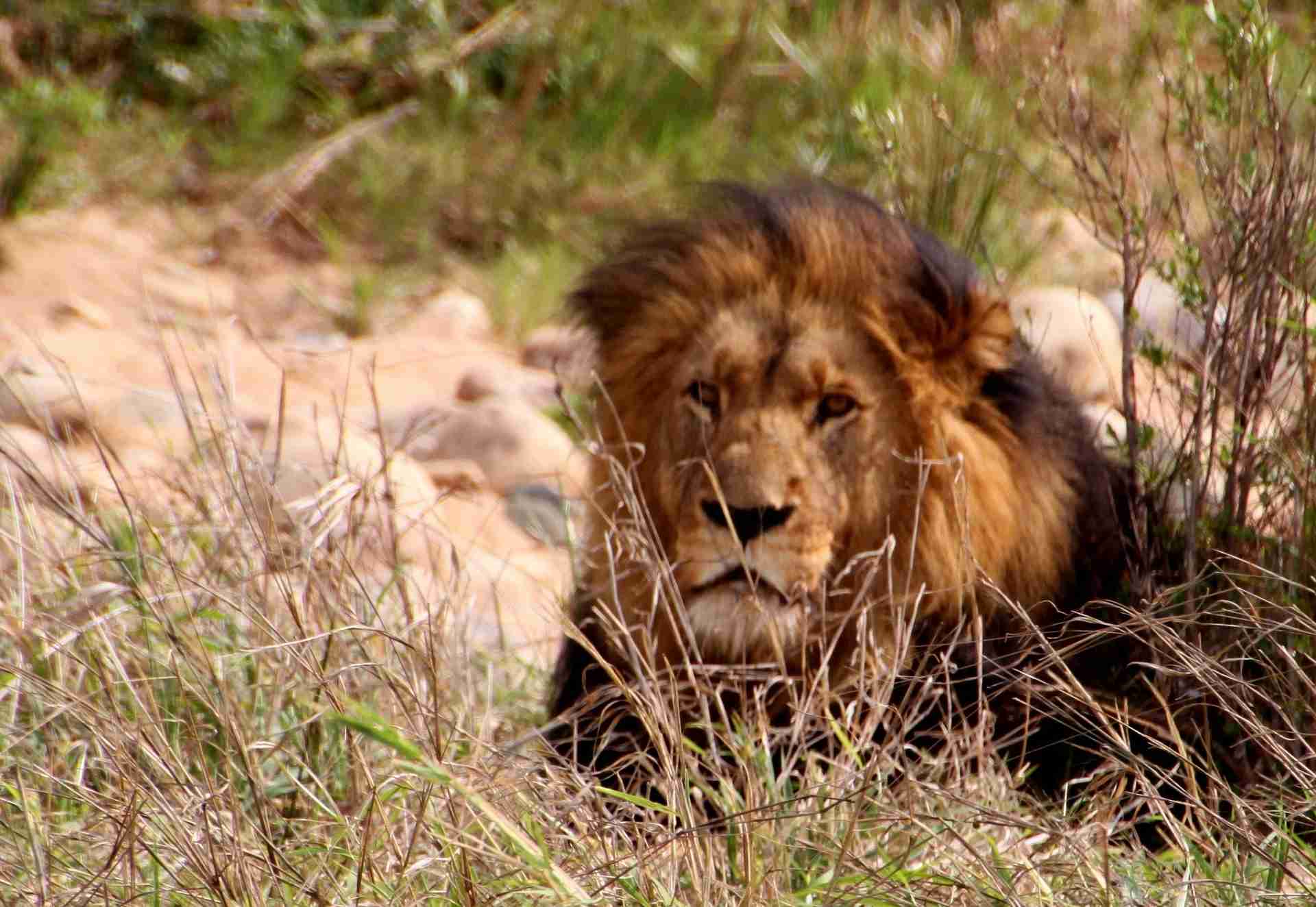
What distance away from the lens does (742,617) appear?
125 inches

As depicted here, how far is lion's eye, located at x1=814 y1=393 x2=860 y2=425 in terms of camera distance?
3.36 meters

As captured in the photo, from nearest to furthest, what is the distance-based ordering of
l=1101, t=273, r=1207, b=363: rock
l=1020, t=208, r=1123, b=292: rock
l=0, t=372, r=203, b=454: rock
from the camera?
l=0, t=372, r=203, b=454: rock, l=1101, t=273, r=1207, b=363: rock, l=1020, t=208, r=1123, b=292: rock

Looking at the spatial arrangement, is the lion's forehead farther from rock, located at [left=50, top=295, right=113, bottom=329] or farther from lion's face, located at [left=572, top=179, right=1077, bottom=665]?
rock, located at [left=50, top=295, right=113, bottom=329]

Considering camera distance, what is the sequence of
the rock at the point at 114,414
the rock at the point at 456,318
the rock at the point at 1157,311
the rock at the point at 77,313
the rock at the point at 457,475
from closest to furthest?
the rock at the point at 114,414 < the rock at the point at 1157,311 < the rock at the point at 457,475 < the rock at the point at 77,313 < the rock at the point at 456,318

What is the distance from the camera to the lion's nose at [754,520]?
10.3ft

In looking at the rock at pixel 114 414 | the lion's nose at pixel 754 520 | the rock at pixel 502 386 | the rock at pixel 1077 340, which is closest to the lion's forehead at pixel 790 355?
the lion's nose at pixel 754 520

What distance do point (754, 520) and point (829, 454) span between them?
26 cm

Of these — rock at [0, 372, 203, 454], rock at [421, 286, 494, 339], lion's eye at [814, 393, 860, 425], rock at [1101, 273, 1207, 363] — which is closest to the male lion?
lion's eye at [814, 393, 860, 425]

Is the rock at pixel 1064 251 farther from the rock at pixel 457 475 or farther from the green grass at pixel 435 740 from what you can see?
the rock at pixel 457 475

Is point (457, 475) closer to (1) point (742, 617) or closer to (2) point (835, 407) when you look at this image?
(2) point (835, 407)

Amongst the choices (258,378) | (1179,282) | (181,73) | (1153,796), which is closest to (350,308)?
(258,378)

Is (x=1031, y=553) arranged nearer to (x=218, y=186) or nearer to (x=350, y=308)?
(x=350, y=308)

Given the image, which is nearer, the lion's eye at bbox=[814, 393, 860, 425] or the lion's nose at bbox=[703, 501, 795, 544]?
the lion's nose at bbox=[703, 501, 795, 544]

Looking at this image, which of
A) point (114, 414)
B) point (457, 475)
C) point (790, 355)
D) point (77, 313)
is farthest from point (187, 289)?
point (790, 355)
